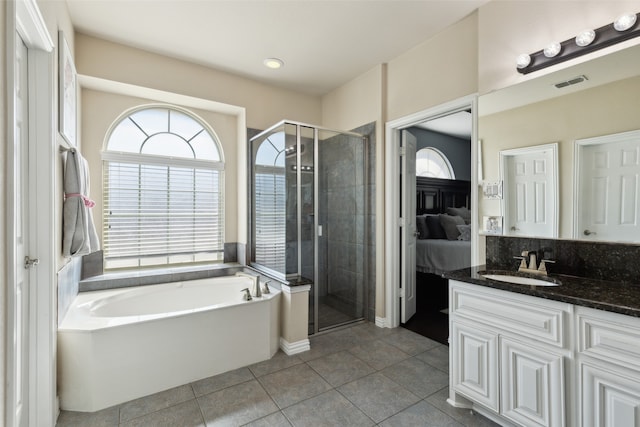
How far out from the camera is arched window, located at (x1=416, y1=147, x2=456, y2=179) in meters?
5.38

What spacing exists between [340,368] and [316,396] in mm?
407

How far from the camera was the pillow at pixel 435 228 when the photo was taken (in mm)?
4859

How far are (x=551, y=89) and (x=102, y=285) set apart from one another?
12.5ft

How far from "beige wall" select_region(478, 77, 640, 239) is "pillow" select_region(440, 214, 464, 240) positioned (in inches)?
107

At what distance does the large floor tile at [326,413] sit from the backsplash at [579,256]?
1.33 meters

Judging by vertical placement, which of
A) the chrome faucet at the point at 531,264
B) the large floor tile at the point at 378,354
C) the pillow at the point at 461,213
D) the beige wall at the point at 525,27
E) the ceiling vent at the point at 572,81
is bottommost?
the large floor tile at the point at 378,354

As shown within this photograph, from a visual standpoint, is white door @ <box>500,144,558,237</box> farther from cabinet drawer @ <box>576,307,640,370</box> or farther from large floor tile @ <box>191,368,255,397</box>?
large floor tile @ <box>191,368,255,397</box>

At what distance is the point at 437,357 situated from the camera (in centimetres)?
255

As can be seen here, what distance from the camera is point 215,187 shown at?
3645mm

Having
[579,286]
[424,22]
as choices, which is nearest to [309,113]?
[424,22]

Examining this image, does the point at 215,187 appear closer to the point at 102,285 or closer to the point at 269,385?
the point at 102,285

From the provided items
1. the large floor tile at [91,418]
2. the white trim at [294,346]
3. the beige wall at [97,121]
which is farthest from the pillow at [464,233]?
the large floor tile at [91,418]

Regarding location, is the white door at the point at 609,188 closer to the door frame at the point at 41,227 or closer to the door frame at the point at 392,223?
the door frame at the point at 392,223

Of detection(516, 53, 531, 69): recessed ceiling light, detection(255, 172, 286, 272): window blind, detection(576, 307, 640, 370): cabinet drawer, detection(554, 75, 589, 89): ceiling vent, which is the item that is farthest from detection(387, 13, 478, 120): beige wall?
detection(576, 307, 640, 370): cabinet drawer
